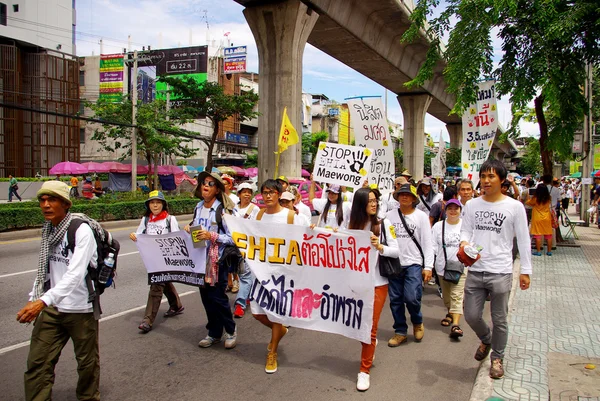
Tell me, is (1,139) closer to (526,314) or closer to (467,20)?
(467,20)

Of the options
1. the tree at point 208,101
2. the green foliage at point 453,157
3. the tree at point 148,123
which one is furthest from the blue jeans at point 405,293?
the green foliage at point 453,157

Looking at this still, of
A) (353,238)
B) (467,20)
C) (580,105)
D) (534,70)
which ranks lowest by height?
(353,238)

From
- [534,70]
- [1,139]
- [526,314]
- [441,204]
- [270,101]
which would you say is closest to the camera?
[526,314]

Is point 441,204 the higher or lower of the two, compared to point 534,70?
lower

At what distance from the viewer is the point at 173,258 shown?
532cm

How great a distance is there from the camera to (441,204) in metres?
7.73

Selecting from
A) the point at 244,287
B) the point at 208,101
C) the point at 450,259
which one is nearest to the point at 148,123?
the point at 208,101

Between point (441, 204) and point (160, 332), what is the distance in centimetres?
470

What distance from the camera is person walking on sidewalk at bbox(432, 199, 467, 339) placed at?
577 cm

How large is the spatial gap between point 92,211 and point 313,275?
14.3m

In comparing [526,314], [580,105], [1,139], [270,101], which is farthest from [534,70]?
[1,139]

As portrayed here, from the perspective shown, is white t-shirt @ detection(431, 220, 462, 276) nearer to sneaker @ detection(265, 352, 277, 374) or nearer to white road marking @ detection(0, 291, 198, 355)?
sneaker @ detection(265, 352, 277, 374)

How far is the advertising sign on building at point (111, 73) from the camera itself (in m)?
52.7

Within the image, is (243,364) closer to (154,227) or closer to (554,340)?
(154,227)
